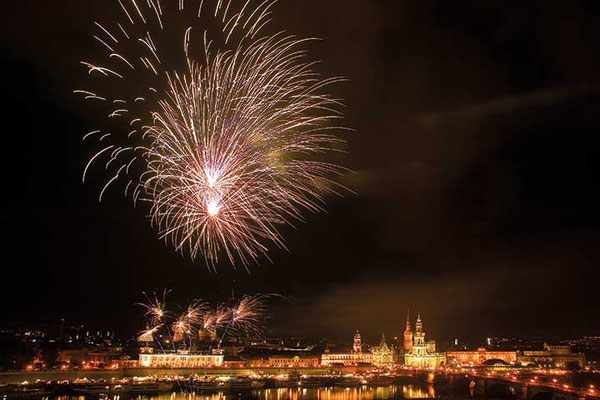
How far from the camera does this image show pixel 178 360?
5650 centimetres

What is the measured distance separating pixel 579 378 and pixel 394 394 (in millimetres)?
27073

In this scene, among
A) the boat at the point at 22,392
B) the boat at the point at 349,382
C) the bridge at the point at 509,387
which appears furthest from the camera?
the boat at the point at 349,382

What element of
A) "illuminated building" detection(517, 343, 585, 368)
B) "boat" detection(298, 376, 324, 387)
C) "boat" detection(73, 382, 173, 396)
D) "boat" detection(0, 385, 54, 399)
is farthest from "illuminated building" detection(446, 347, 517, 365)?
"boat" detection(0, 385, 54, 399)

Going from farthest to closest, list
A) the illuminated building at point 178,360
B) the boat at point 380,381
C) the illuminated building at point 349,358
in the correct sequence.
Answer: the illuminated building at point 349,358
the boat at point 380,381
the illuminated building at point 178,360

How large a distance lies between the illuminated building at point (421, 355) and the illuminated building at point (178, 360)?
1461 inches

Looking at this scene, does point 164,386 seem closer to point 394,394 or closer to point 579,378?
point 394,394

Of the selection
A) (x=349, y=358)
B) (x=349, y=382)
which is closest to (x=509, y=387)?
(x=349, y=382)

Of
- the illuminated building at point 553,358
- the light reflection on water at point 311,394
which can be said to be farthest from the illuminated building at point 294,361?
the illuminated building at point 553,358

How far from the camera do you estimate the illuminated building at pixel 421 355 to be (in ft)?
281

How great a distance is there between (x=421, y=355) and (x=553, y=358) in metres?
21.5

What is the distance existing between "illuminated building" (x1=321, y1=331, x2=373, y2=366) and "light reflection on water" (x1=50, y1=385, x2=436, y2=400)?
24686 mm

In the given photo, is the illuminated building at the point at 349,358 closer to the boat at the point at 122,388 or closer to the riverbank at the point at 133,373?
A: the riverbank at the point at 133,373

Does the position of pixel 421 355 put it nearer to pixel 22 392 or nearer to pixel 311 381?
pixel 311 381

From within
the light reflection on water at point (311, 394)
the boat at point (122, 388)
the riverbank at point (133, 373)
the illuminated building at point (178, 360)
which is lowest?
the light reflection on water at point (311, 394)
